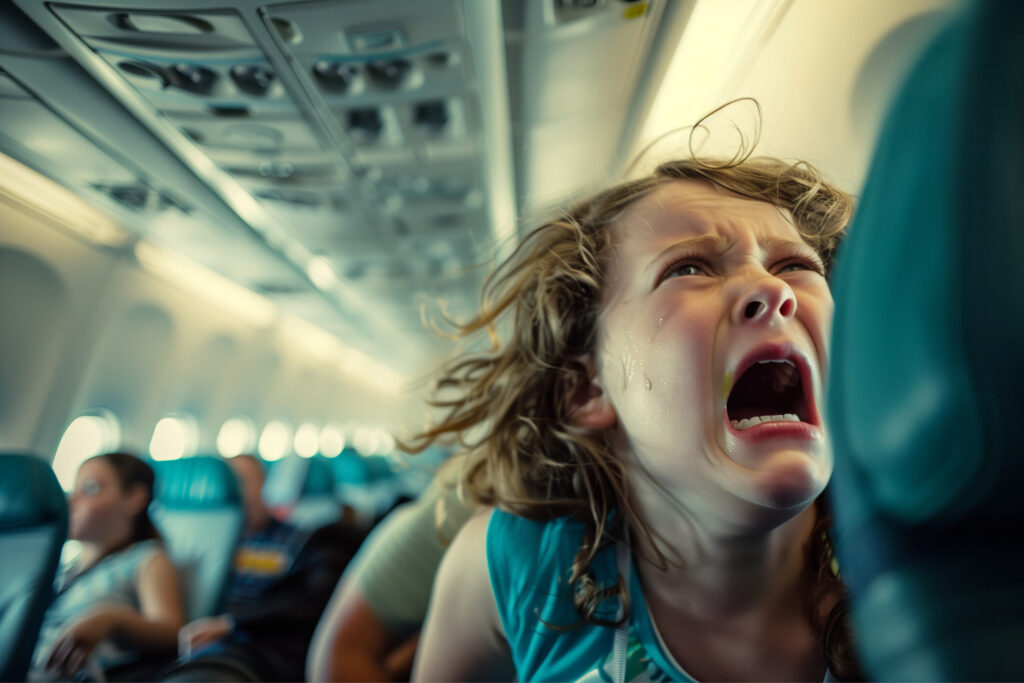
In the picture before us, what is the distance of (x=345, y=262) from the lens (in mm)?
4559

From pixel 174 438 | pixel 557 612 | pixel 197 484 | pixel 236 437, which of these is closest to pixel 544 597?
pixel 557 612

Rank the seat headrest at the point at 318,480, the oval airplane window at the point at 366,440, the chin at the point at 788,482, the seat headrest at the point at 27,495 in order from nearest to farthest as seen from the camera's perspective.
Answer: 1. the chin at the point at 788,482
2. the seat headrest at the point at 27,495
3. the seat headrest at the point at 318,480
4. the oval airplane window at the point at 366,440

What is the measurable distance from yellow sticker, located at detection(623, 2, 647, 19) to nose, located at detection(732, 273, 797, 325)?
1.65m

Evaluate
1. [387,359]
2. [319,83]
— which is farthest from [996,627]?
[387,359]

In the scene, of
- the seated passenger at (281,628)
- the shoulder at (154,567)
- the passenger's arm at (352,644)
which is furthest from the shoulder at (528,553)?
the shoulder at (154,567)

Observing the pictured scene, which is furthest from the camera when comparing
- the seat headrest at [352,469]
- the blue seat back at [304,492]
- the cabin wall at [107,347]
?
the seat headrest at [352,469]

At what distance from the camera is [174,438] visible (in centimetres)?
530

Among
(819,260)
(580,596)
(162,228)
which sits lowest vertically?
(580,596)

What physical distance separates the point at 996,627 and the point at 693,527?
1.45 ft

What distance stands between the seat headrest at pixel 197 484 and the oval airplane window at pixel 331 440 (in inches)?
233

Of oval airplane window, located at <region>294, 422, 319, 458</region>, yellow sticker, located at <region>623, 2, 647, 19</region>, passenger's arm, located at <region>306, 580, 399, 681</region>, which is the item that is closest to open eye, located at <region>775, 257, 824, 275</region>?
passenger's arm, located at <region>306, 580, 399, 681</region>

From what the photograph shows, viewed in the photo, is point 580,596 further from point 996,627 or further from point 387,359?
point 387,359

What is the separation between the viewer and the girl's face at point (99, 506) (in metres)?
2.53

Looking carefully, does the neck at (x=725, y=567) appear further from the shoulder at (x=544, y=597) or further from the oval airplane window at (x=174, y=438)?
the oval airplane window at (x=174, y=438)
